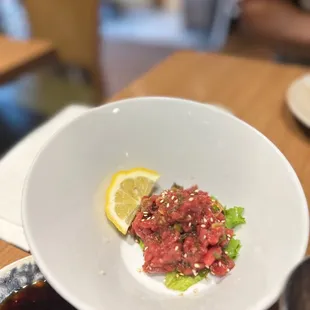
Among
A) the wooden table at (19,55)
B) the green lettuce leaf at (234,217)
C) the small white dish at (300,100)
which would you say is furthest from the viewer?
the wooden table at (19,55)

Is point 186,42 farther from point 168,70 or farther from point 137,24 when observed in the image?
point 168,70

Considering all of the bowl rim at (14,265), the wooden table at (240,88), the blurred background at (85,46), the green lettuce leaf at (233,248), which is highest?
the green lettuce leaf at (233,248)

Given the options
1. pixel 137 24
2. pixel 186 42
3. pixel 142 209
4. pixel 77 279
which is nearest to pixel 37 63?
pixel 142 209

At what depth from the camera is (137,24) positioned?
153 inches

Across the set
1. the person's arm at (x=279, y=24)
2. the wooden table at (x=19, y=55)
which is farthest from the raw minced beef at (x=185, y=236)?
the person's arm at (x=279, y=24)

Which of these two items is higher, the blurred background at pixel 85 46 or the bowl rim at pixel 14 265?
the bowl rim at pixel 14 265

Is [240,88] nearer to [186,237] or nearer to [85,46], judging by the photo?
[186,237]

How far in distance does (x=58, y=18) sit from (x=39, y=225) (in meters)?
1.71

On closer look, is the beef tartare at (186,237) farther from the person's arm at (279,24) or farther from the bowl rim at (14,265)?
the person's arm at (279,24)

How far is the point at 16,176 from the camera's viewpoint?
3.11 ft

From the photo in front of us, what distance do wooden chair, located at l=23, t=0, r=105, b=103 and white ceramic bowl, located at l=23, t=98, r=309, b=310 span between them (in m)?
1.35

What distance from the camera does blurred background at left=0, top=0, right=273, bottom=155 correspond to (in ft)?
6.71

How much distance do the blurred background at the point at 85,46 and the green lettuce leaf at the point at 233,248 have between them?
44.4 inches

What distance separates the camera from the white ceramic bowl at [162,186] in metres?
0.63
